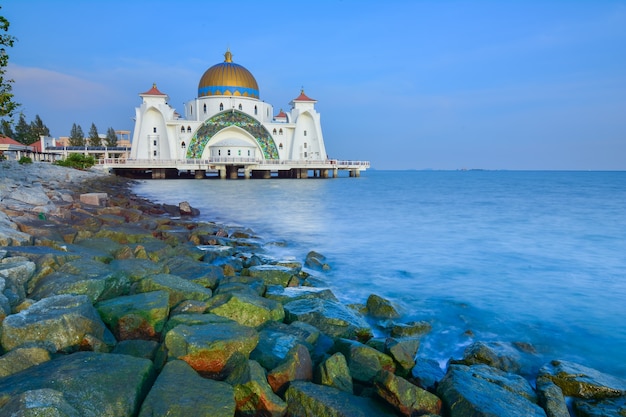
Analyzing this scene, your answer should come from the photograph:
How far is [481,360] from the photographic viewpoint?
4398 mm

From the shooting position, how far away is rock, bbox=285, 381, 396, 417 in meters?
2.90

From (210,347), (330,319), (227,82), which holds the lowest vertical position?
(330,319)

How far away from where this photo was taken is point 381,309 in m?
5.90

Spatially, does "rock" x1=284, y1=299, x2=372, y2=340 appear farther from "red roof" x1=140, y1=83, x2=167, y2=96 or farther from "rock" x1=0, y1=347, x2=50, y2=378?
"red roof" x1=140, y1=83, x2=167, y2=96

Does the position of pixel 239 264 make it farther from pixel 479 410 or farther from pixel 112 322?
pixel 479 410

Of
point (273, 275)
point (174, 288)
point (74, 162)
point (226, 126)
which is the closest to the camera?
point (174, 288)

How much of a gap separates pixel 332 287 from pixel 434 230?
8167 mm

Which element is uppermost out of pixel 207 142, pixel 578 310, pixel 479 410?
pixel 207 142

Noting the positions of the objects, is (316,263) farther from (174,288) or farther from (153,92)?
(153,92)

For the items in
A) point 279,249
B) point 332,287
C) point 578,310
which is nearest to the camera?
point 578,310

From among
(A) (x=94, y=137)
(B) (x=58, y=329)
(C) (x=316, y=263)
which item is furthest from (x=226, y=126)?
(B) (x=58, y=329)

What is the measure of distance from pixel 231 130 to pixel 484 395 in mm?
47708

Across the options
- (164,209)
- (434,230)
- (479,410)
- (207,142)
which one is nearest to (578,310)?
(479,410)

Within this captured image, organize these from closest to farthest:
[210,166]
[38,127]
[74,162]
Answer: [74,162] < [210,166] < [38,127]
